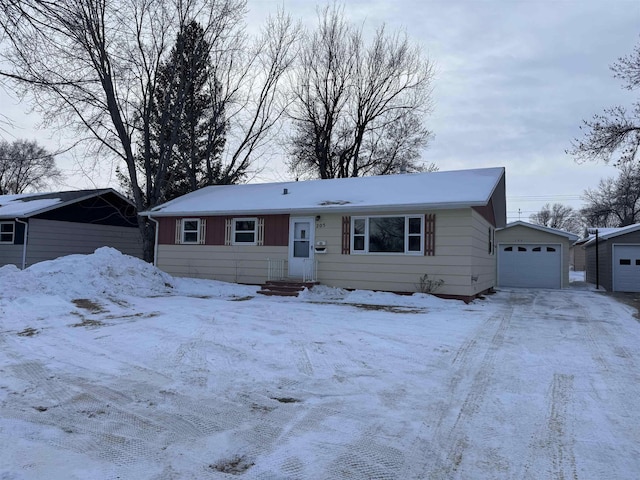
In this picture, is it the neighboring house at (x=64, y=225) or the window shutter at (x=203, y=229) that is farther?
the neighboring house at (x=64, y=225)

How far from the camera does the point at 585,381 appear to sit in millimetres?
4816

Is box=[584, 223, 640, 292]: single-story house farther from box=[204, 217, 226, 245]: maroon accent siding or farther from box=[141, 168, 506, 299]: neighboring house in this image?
box=[204, 217, 226, 245]: maroon accent siding

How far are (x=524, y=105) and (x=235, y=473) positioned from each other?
1417cm

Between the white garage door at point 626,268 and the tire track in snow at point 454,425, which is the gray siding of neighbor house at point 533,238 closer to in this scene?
the white garage door at point 626,268

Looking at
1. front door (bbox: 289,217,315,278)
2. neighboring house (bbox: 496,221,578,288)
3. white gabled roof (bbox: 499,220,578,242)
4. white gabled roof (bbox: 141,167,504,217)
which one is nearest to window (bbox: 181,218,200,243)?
white gabled roof (bbox: 141,167,504,217)

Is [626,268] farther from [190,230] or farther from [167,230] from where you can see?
[167,230]

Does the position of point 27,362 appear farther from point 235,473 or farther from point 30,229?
point 30,229

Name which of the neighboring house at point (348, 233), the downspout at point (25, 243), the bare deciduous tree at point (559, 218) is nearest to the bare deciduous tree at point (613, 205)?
the bare deciduous tree at point (559, 218)

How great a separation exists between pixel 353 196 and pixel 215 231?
5.05 metres

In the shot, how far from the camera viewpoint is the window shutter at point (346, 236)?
13.4 m

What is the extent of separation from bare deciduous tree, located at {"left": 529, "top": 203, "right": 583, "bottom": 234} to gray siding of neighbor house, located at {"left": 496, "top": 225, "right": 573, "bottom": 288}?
178 ft

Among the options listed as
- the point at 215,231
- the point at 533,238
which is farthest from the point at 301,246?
the point at 533,238

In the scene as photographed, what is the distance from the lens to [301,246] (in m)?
14.1

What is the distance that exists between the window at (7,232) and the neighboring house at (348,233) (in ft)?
25.8
